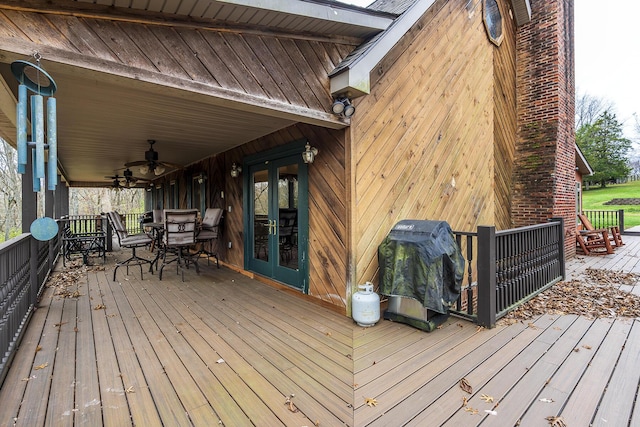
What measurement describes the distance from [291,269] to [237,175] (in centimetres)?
224

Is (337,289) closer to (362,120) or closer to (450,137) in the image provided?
(362,120)

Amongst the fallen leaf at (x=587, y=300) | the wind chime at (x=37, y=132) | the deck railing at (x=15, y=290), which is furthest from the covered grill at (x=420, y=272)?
the deck railing at (x=15, y=290)

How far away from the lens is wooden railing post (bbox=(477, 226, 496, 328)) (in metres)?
3.29

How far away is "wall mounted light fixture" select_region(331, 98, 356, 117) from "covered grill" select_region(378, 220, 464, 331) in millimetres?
1400

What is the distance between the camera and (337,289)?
12.5ft

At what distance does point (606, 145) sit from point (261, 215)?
30.3 m

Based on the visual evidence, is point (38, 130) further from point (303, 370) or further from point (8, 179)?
point (8, 179)

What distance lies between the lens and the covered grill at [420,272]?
3.16 m

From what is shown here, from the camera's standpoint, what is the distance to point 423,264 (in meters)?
3.19

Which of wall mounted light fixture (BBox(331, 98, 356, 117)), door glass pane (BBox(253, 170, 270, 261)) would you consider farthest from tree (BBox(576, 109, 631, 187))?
wall mounted light fixture (BBox(331, 98, 356, 117))

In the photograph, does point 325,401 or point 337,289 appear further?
point 337,289

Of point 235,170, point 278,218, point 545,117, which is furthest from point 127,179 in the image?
point 545,117

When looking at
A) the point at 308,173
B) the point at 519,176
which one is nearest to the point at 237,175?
the point at 308,173

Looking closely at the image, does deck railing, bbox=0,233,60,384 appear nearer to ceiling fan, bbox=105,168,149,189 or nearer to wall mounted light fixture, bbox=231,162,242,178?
wall mounted light fixture, bbox=231,162,242,178
